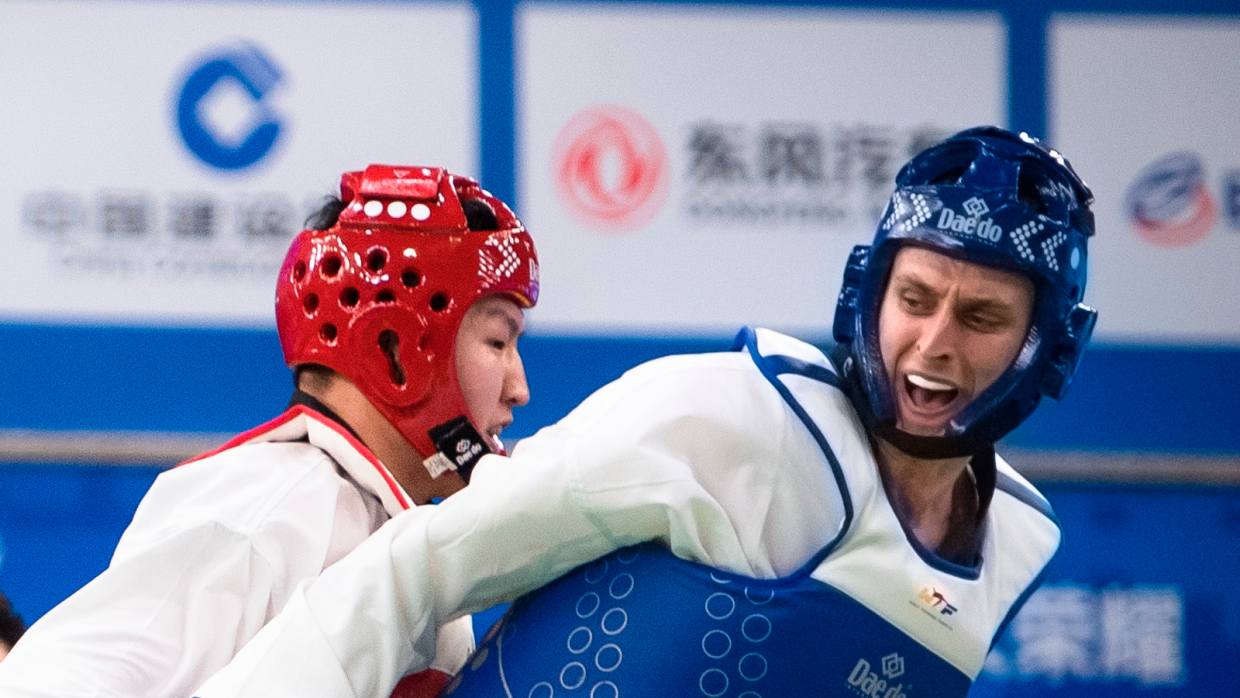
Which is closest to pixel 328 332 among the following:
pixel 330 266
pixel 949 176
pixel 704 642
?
pixel 330 266

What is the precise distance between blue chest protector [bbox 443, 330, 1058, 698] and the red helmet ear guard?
624 millimetres

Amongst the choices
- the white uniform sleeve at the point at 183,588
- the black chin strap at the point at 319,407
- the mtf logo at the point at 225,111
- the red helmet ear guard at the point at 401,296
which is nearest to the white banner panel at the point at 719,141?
the mtf logo at the point at 225,111

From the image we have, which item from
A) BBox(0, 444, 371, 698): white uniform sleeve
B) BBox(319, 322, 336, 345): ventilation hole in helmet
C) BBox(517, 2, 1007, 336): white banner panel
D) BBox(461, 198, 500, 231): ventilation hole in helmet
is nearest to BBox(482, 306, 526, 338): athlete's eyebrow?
BBox(461, 198, 500, 231): ventilation hole in helmet

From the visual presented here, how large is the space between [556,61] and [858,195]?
0.98m

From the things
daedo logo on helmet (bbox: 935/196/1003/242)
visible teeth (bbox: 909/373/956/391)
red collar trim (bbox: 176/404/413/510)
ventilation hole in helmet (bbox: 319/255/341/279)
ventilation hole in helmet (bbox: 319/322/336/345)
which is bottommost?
red collar trim (bbox: 176/404/413/510)

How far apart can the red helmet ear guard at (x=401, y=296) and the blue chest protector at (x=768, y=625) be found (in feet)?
2.05

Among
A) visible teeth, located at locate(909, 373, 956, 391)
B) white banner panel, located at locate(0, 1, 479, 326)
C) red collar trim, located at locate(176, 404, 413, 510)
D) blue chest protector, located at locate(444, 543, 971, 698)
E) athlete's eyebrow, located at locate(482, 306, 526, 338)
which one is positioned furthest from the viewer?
white banner panel, located at locate(0, 1, 479, 326)

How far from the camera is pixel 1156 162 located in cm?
434

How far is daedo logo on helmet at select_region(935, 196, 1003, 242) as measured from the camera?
181 centimetres

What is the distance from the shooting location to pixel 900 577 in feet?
5.88

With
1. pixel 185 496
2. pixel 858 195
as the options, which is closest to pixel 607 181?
pixel 858 195

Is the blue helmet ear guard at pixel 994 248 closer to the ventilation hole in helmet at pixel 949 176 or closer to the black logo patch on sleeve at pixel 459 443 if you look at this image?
the ventilation hole in helmet at pixel 949 176

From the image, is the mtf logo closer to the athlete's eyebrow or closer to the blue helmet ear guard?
the athlete's eyebrow

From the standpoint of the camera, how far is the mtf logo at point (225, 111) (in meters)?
4.17
